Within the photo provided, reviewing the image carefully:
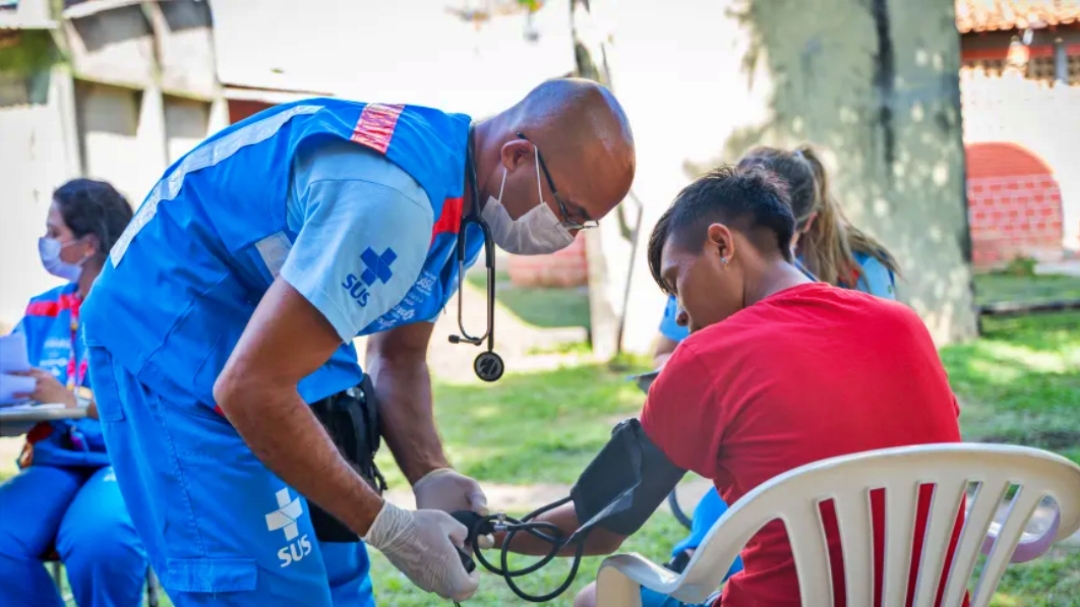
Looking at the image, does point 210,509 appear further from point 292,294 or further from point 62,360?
point 62,360

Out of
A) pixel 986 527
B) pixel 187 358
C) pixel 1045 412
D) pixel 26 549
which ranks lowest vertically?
pixel 1045 412

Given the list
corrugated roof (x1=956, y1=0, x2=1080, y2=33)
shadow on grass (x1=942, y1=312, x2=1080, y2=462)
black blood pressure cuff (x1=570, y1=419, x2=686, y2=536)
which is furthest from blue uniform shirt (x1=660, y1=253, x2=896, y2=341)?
corrugated roof (x1=956, y1=0, x2=1080, y2=33)

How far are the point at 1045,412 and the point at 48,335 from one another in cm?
537

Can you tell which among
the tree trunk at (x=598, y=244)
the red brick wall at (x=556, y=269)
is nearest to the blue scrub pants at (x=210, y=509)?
the tree trunk at (x=598, y=244)

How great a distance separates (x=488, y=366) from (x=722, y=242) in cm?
61

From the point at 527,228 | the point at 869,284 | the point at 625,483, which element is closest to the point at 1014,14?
the point at 869,284

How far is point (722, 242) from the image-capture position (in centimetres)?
209

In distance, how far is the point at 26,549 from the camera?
316 centimetres

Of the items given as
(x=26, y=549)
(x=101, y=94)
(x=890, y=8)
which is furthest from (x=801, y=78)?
(x=26, y=549)

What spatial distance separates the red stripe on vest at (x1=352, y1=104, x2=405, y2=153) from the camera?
1805 millimetres

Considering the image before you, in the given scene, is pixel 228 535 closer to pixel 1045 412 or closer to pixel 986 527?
pixel 986 527

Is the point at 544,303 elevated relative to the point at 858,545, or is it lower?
lower

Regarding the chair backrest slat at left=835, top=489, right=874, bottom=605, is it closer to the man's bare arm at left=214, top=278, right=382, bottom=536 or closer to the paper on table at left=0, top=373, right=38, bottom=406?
the man's bare arm at left=214, top=278, right=382, bottom=536

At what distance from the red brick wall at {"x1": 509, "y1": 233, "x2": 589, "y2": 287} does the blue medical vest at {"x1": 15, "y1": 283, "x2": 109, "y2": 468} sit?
351 inches
